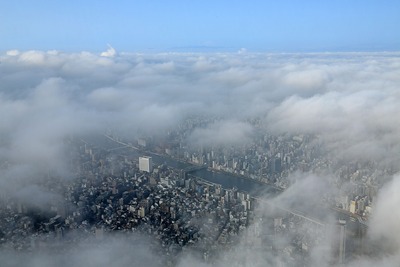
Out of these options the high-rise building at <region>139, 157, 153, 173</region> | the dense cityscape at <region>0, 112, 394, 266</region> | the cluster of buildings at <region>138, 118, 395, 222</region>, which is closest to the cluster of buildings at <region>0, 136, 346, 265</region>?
the dense cityscape at <region>0, 112, 394, 266</region>

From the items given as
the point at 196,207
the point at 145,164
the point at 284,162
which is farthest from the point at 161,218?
the point at 284,162

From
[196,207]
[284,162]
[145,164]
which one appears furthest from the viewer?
[284,162]

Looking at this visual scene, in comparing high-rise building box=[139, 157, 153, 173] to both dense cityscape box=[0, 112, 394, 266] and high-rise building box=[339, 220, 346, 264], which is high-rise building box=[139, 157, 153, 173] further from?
high-rise building box=[339, 220, 346, 264]

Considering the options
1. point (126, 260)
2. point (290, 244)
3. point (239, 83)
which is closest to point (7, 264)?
point (126, 260)

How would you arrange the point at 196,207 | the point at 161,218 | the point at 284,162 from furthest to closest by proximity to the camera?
1. the point at 284,162
2. the point at 196,207
3. the point at 161,218

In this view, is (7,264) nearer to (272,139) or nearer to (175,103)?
(272,139)

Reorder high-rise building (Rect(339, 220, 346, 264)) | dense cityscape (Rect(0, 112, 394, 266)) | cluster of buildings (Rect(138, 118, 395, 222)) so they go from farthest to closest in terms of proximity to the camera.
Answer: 1. cluster of buildings (Rect(138, 118, 395, 222))
2. dense cityscape (Rect(0, 112, 394, 266))
3. high-rise building (Rect(339, 220, 346, 264))

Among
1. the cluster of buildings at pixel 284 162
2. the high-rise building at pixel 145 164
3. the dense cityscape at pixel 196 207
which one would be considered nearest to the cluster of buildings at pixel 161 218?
the dense cityscape at pixel 196 207

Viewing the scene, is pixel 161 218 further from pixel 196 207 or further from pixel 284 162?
pixel 284 162
